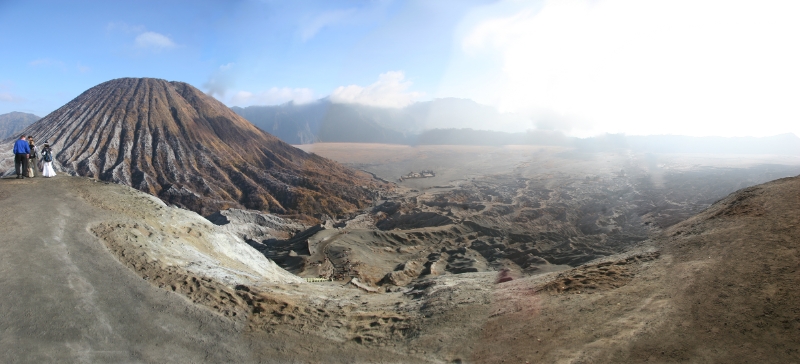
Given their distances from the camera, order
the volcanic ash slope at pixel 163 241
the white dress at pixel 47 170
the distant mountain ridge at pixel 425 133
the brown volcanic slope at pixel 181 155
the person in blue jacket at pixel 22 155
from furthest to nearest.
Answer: the distant mountain ridge at pixel 425 133 < the brown volcanic slope at pixel 181 155 < the white dress at pixel 47 170 < the person in blue jacket at pixel 22 155 < the volcanic ash slope at pixel 163 241

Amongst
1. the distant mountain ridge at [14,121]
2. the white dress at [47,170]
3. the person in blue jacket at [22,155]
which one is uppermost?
the distant mountain ridge at [14,121]

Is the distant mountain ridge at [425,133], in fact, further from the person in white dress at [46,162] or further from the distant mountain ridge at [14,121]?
the person in white dress at [46,162]

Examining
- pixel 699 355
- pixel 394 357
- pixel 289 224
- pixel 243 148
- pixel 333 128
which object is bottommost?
pixel 289 224

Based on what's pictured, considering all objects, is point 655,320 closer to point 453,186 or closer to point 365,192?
point 365,192

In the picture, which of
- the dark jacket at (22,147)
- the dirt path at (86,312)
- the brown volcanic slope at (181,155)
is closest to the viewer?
the dirt path at (86,312)

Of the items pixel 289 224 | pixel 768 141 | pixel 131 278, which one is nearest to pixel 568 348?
pixel 131 278

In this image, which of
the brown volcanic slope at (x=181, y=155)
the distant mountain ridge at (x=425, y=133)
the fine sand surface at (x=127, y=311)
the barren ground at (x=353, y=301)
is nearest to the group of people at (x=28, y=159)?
the barren ground at (x=353, y=301)

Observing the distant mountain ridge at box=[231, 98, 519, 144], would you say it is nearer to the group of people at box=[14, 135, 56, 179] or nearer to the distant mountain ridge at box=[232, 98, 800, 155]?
the distant mountain ridge at box=[232, 98, 800, 155]
